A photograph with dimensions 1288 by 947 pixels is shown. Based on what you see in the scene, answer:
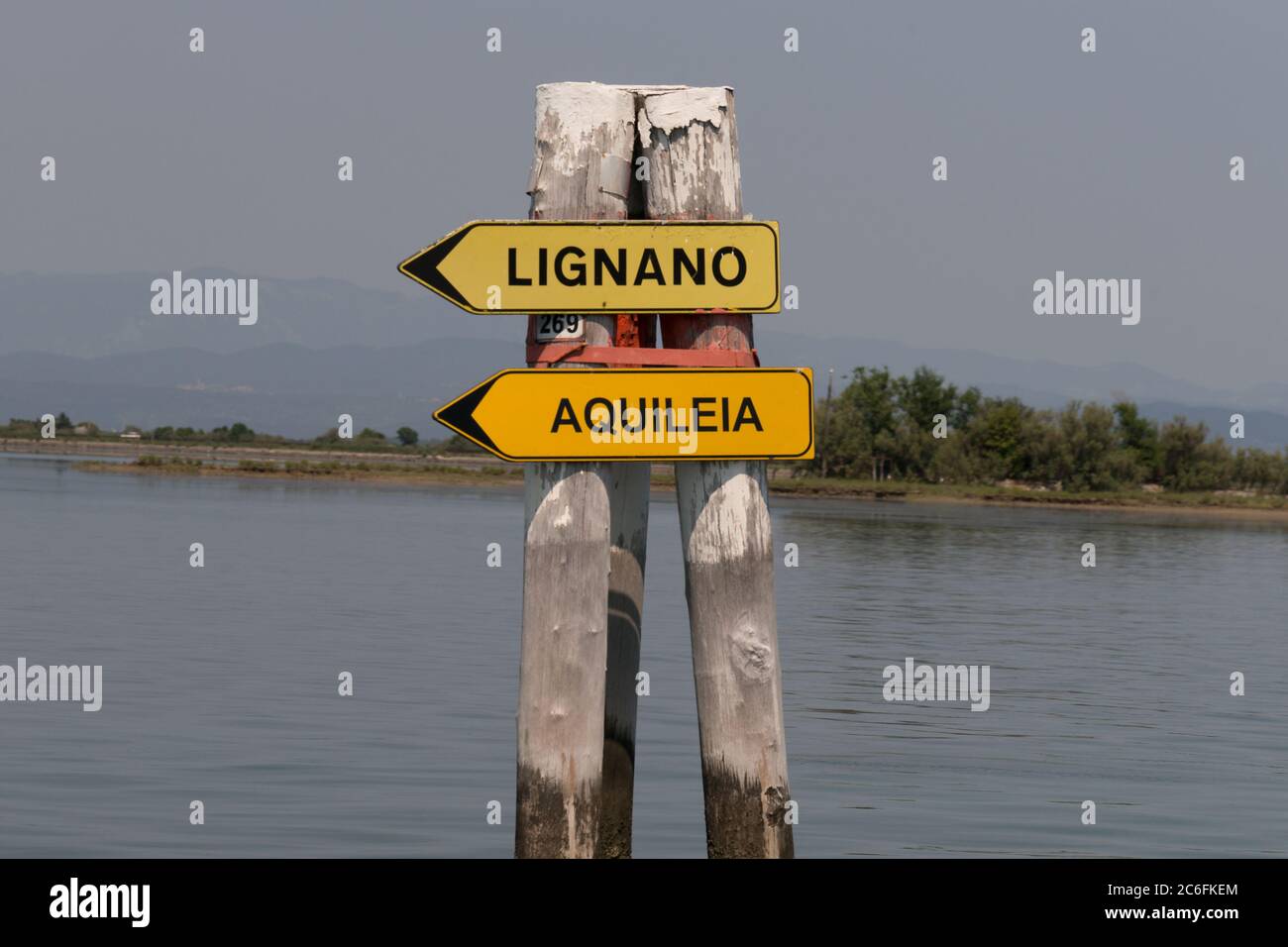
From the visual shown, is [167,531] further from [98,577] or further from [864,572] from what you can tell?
[864,572]

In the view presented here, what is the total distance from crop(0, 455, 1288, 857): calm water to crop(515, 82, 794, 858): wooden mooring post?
12.7 ft

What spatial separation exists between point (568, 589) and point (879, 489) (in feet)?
364

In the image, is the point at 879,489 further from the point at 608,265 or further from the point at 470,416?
the point at 470,416

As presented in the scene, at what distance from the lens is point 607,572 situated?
825 cm

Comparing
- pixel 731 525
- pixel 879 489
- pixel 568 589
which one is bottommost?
pixel 568 589

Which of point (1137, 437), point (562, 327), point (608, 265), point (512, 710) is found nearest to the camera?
point (608, 265)

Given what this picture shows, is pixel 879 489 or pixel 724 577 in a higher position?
pixel 879 489

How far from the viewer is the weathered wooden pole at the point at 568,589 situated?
8.18 m

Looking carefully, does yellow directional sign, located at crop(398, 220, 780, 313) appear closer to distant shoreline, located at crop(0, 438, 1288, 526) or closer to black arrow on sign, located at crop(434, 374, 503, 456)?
black arrow on sign, located at crop(434, 374, 503, 456)

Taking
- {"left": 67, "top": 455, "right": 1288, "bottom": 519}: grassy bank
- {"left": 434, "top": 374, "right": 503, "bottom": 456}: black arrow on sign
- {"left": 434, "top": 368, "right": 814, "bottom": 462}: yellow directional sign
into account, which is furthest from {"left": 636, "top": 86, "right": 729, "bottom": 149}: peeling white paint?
{"left": 67, "top": 455, "right": 1288, "bottom": 519}: grassy bank

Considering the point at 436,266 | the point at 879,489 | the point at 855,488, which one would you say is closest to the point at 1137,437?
the point at 879,489

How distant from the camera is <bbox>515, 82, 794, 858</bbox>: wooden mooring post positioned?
26.9 ft

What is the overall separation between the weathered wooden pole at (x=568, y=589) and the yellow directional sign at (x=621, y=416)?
0.15 meters

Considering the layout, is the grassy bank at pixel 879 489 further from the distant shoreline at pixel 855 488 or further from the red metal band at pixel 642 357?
the red metal band at pixel 642 357
